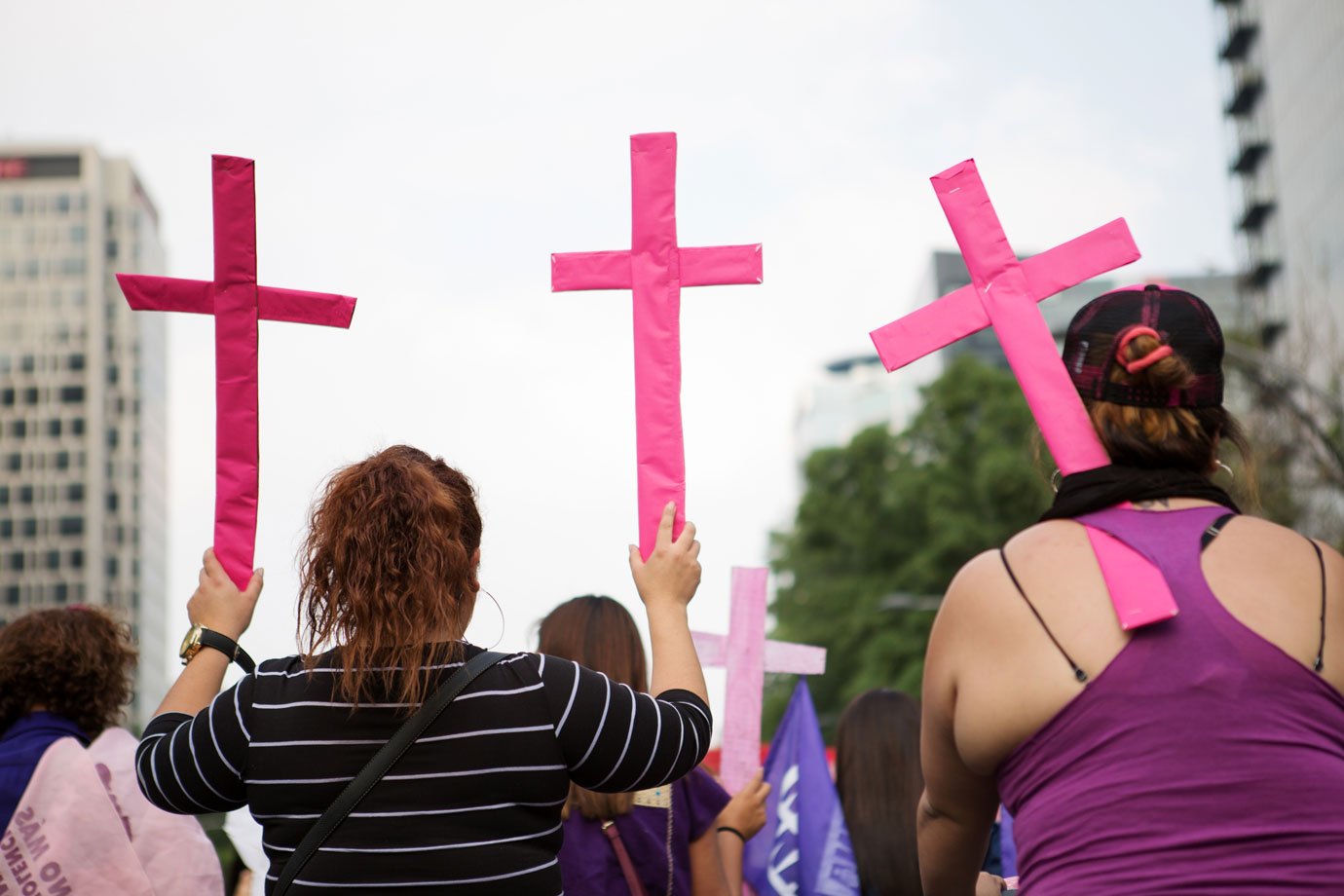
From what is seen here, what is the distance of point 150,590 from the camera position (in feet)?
376

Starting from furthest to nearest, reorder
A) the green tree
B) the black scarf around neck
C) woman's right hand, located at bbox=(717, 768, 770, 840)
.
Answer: the green tree
woman's right hand, located at bbox=(717, 768, 770, 840)
the black scarf around neck

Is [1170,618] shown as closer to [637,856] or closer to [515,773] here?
[515,773]

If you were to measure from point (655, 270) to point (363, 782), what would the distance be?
54.8 inches

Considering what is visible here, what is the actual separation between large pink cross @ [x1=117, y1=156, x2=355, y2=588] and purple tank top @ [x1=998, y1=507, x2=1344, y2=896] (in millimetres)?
1921

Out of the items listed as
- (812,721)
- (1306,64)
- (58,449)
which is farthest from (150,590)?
(812,721)

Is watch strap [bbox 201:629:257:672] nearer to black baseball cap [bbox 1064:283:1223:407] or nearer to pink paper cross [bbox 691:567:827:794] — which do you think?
Answer: black baseball cap [bbox 1064:283:1223:407]

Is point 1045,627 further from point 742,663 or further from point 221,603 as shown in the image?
point 742,663

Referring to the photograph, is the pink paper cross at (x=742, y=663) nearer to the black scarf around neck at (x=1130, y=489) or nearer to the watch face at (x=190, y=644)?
the watch face at (x=190, y=644)

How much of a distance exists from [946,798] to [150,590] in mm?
119752

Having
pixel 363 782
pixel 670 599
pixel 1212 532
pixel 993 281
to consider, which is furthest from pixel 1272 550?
pixel 363 782

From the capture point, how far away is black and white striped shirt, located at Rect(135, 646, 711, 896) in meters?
2.56

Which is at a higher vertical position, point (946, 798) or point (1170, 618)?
point (1170, 618)

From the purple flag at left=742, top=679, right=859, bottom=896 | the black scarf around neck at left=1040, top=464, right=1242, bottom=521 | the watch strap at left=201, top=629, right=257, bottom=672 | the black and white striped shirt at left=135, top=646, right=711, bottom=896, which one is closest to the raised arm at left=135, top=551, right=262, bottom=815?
the black and white striped shirt at left=135, top=646, right=711, bottom=896

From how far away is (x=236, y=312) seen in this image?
11.5ft
